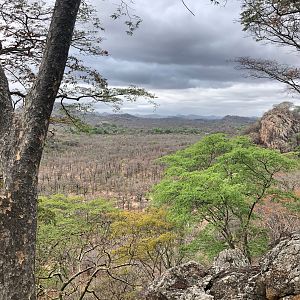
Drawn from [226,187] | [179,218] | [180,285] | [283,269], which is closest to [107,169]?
[179,218]

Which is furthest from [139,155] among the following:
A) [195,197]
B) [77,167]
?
[195,197]

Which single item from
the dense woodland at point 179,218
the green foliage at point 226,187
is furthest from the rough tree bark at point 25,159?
the green foliage at point 226,187

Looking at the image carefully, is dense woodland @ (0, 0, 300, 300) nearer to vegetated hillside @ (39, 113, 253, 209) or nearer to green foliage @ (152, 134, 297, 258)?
green foliage @ (152, 134, 297, 258)

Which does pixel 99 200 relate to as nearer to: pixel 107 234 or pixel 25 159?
pixel 107 234

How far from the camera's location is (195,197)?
9.67m

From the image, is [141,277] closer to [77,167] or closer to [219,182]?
[219,182]

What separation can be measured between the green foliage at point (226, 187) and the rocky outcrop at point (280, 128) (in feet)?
82.8

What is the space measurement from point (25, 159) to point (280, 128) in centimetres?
3811

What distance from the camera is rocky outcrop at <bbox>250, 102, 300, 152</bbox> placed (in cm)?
3606

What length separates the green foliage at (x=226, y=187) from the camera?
31.6ft

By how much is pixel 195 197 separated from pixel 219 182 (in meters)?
0.77

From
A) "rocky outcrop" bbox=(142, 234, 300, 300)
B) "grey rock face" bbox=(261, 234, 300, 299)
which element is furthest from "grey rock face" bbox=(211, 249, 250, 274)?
"grey rock face" bbox=(261, 234, 300, 299)

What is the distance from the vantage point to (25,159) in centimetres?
253

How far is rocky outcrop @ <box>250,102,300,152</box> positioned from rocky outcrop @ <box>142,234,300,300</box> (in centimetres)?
3224
